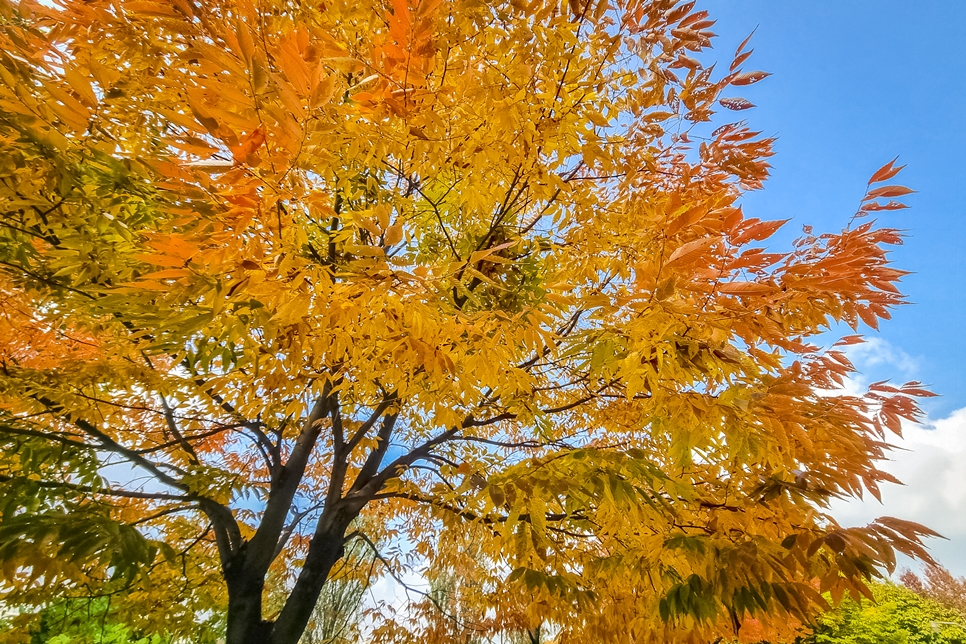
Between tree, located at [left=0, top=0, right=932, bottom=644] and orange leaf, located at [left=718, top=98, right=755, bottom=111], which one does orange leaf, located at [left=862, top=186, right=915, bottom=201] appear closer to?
tree, located at [left=0, top=0, right=932, bottom=644]

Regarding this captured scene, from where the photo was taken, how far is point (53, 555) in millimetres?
→ 1568

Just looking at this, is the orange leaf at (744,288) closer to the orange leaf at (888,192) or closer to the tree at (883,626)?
the orange leaf at (888,192)

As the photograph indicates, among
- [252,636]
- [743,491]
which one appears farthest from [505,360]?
[252,636]

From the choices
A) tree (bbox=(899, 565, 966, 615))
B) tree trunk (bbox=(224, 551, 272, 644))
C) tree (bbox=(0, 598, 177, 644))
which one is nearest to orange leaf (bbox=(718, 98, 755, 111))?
tree trunk (bbox=(224, 551, 272, 644))

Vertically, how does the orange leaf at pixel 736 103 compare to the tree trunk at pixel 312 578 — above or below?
above

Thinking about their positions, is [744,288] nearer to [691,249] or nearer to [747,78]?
[691,249]

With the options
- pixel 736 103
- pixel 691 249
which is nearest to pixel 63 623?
pixel 691 249

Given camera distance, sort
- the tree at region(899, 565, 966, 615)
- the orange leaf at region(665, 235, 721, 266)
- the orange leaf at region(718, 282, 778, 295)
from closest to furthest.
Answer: the orange leaf at region(665, 235, 721, 266) → the orange leaf at region(718, 282, 778, 295) → the tree at region(899, 565, 966, 615)

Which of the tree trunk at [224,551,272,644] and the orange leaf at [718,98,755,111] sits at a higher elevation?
the orange leaf at [718,98,755,111]

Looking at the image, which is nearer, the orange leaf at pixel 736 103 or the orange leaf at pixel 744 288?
the orange leaf at pixel 744 288

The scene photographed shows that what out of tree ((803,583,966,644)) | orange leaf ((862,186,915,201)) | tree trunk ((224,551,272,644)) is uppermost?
orange leaf ((862,186,915,201))

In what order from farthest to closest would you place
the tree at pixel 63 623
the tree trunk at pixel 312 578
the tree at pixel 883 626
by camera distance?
the tree at pixel 883 626
the tree trunk at pixel 312 578
the tree at pixel 63 623

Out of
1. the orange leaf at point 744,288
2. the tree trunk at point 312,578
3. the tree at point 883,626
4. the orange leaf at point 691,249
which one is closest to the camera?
the orange leaf at point 691,249

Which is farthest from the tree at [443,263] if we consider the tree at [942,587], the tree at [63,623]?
the tree at [942,587]
